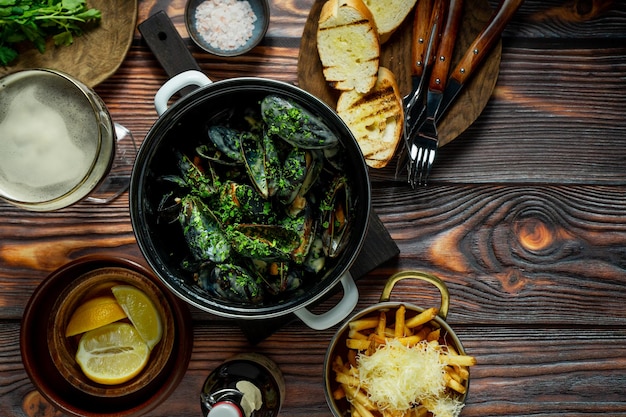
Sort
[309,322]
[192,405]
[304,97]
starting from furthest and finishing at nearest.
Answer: [192,405], [309,322], [304,97]

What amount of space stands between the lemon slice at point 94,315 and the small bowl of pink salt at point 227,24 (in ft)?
2.47

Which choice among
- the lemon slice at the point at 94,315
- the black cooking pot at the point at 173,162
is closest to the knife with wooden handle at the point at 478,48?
A: the black cooking pot at the point at 173,162

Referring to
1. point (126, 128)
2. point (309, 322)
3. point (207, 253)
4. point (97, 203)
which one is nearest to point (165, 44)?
point (126, 128)

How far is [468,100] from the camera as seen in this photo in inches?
67.3

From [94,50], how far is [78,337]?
0.79 m

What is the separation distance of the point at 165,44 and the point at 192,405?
3.31 feet

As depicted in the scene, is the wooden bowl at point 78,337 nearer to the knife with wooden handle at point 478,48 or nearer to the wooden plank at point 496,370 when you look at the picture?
the wooden plank at point 496,370

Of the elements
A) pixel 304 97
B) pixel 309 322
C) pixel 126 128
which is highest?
pixel 304 97

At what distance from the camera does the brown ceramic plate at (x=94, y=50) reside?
171cm

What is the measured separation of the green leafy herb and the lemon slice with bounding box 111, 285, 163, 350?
28.0 inches

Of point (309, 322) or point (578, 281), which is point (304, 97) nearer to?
point (309, 322)

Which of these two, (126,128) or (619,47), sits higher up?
(126,128)

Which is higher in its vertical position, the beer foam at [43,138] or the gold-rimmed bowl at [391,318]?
the beer foam at [43,138]

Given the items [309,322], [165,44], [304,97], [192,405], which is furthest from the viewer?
[192,405]
